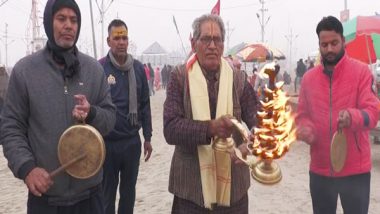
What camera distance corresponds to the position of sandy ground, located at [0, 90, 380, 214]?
514 cm

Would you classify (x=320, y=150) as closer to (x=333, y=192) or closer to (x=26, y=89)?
(x=333, y=192)

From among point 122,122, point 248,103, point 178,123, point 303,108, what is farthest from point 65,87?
point 303,108

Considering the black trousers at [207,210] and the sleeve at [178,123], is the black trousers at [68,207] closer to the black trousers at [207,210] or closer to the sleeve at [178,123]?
the black trousers at [207,210]

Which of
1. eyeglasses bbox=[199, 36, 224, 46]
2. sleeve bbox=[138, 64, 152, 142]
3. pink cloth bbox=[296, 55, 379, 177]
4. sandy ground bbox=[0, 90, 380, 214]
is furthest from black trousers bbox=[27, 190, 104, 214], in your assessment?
sandy ground bbox=[0, 90, 380, 214]

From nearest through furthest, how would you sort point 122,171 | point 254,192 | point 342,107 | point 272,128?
point 272,128 < point 342,107 < point 122,171 < point 254,192

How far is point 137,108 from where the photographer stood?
4102 mm

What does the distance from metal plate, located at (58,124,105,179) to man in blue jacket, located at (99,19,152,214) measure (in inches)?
63.5

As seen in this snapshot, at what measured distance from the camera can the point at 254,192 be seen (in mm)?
5758

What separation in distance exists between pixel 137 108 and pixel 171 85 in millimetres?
1645

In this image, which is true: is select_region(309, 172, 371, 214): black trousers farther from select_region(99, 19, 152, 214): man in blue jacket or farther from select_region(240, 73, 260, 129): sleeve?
select_region(99, 19, 152, 214): man in blue jacket

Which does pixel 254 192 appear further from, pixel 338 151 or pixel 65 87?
pixel 65 87

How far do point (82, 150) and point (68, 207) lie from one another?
425 millimetres

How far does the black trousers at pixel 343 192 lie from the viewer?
9.56 ft

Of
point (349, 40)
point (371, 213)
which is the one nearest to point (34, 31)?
point (349, 40)
